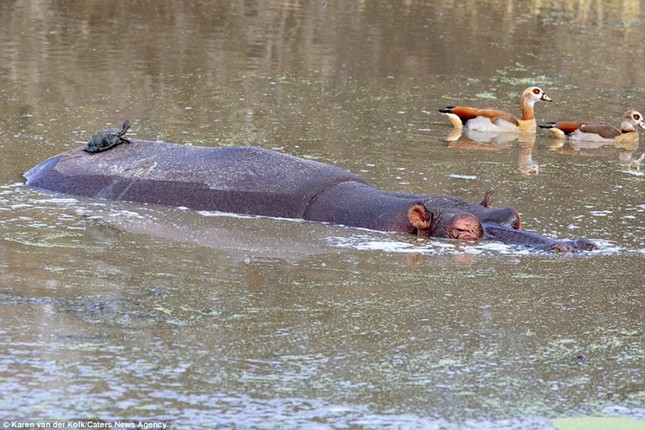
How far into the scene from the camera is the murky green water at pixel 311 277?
14.9 feet

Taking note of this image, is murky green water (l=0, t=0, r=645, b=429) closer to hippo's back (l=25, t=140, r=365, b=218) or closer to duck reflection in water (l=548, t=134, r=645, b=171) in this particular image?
duck reflection in water (l=548, t=134, r=645, b=171)

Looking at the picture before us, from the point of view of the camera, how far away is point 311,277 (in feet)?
20.8

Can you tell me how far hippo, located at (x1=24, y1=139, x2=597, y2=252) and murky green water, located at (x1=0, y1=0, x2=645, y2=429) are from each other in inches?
7.2

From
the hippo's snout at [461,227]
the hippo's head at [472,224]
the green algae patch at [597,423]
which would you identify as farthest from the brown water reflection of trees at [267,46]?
the green algae patch at [597,423]

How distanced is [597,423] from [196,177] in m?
4.48

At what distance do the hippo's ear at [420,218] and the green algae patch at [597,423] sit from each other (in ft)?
10.3

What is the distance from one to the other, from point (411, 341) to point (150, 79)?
896 centimetres

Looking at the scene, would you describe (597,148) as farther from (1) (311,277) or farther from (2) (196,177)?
(1) (311,277)

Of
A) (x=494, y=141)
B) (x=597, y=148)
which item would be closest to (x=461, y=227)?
(x=494, y=141)

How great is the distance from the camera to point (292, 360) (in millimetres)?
4914

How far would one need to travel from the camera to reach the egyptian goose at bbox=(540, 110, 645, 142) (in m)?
12.2

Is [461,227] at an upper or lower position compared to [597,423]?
upper

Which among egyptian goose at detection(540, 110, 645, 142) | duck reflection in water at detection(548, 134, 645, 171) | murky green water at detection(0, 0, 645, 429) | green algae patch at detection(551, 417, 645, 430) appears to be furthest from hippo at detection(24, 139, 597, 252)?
egyptian goose at detection(540, 110, 645, 142)

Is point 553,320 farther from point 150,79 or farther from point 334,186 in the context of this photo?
point 150,79
